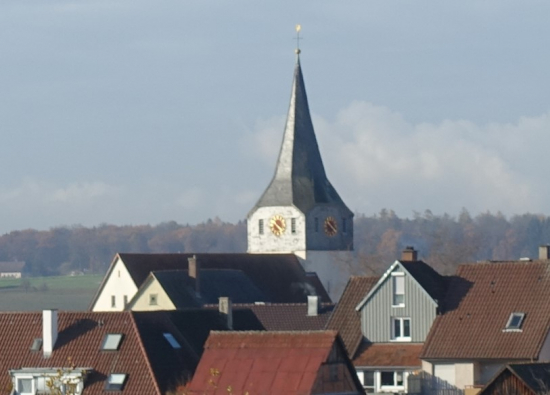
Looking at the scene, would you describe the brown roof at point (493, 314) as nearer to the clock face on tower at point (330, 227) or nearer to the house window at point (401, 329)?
the house window at point (401, 329)

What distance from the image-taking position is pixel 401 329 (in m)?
57.8

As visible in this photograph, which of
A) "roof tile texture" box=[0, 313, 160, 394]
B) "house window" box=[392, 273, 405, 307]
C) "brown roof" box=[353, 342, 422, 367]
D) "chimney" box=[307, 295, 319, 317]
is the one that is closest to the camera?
"roof tile texture" box=[0, 313, 160, 394]

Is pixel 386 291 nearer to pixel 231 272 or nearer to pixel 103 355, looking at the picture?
pixel 103 355

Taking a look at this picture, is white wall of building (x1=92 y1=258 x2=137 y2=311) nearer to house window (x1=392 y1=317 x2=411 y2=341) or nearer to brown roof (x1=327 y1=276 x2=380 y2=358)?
brown roof (x1=327 y1=276 x2=380 y2=358)

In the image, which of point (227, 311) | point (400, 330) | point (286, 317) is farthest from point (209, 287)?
point (400, 330)

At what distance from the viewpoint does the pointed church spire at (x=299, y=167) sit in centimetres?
10744

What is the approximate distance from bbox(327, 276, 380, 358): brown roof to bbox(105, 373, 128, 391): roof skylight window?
8.58 m

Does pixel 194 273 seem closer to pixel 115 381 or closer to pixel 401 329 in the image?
pixel 401 329

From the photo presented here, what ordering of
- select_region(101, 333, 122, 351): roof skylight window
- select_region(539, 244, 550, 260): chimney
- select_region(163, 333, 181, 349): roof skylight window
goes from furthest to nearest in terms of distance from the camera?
select_region(539, 244, 550, 260): chimney, select_region(163, 333, 181, 349): roof skylight window, select_region(101, 333, 122, 351): roof skylight window

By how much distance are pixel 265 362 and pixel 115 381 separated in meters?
4.79

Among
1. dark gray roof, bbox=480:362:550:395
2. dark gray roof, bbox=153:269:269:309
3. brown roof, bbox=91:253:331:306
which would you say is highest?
brown roof, bbox=91:253:331:306

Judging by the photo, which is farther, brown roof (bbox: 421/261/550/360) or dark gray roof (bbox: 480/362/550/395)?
brown roof (bbox: 421/261/550/360)

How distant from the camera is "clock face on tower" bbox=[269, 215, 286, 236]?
106 metres

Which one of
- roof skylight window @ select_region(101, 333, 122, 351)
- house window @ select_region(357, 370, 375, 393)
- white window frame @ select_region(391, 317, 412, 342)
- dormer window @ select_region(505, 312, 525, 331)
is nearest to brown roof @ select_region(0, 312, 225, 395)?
roof skylight window @ select_region(101, 333, 122, 351)
